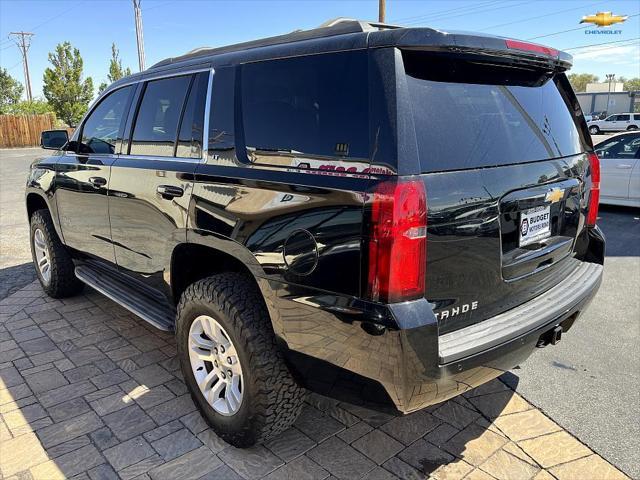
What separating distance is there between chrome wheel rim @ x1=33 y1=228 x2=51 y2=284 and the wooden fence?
34.0 metres

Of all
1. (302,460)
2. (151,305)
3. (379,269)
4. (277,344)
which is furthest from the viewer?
(151,305)

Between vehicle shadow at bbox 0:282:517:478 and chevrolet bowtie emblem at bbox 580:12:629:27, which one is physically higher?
chevrolet bowtie emblem at bbox 580:12:629:27

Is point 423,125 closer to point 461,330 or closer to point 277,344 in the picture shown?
point 461,330

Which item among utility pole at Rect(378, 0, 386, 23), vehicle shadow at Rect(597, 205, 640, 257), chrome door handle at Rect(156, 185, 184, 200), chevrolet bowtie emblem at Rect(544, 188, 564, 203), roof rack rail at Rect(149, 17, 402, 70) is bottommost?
vehicle shadow at Rect(597, 205, 640, 257)

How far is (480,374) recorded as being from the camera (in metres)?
2.20

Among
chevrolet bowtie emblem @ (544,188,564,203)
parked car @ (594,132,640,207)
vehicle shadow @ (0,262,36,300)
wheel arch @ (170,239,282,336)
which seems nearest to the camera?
wheel arch @ (170,239,282,336)

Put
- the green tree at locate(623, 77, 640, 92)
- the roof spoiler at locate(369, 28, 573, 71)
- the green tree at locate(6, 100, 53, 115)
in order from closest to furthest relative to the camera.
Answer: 1. the roof spoiler at locate(369, 28, 573, 71)
2. the green tree at locate(6, 100, 53, 115)
3. the green tree at locate(623, 77, 640, 92)

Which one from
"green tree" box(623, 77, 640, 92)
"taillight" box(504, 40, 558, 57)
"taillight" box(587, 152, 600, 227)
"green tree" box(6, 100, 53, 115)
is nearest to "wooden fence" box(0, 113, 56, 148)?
"green tree" box(6, 100, 53, 115)

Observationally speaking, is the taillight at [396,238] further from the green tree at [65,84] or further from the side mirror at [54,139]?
the green tree at [65,84]

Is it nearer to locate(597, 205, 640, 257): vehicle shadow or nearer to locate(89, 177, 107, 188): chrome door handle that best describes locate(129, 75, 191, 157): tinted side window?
locate(89, 177, 107, 188): chrome door handle

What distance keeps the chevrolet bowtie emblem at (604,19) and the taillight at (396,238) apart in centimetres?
2366

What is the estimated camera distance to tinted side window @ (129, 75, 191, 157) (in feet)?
10.1

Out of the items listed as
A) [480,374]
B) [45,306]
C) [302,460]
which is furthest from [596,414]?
[45,306]

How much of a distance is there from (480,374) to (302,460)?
1.04 metres
